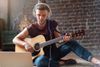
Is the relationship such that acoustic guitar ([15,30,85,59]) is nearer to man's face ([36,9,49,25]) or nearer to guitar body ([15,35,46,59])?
guitar body ([15,35,46,59])

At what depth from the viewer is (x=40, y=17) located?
7.80 ft

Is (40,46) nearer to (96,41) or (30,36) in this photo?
(30,36)

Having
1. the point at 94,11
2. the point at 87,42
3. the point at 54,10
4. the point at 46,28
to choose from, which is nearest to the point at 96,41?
the point at 87,42

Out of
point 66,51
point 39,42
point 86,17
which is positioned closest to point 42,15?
point 39,42

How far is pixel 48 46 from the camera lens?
2.46 m

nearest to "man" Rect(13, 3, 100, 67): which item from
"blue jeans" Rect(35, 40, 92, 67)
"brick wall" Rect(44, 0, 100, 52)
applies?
"blue jeans" Rect(35, 40, 92, 67)

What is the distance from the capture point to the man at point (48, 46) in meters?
2.34

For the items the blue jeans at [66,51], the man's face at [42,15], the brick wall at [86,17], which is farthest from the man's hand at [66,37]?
the brick wall at [86,17]

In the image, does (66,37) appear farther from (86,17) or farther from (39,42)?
(86,17)

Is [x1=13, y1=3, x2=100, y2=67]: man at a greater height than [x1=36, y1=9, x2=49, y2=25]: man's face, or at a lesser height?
lesser

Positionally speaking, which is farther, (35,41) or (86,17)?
(86,17)

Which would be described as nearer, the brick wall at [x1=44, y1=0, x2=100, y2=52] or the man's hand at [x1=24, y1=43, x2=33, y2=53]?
the man's hand at [x1=24, y1=43, x2=33, y2=53]

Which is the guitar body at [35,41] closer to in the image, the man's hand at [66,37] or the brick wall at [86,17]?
the man's hand at [66,37]

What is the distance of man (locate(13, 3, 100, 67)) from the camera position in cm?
234
